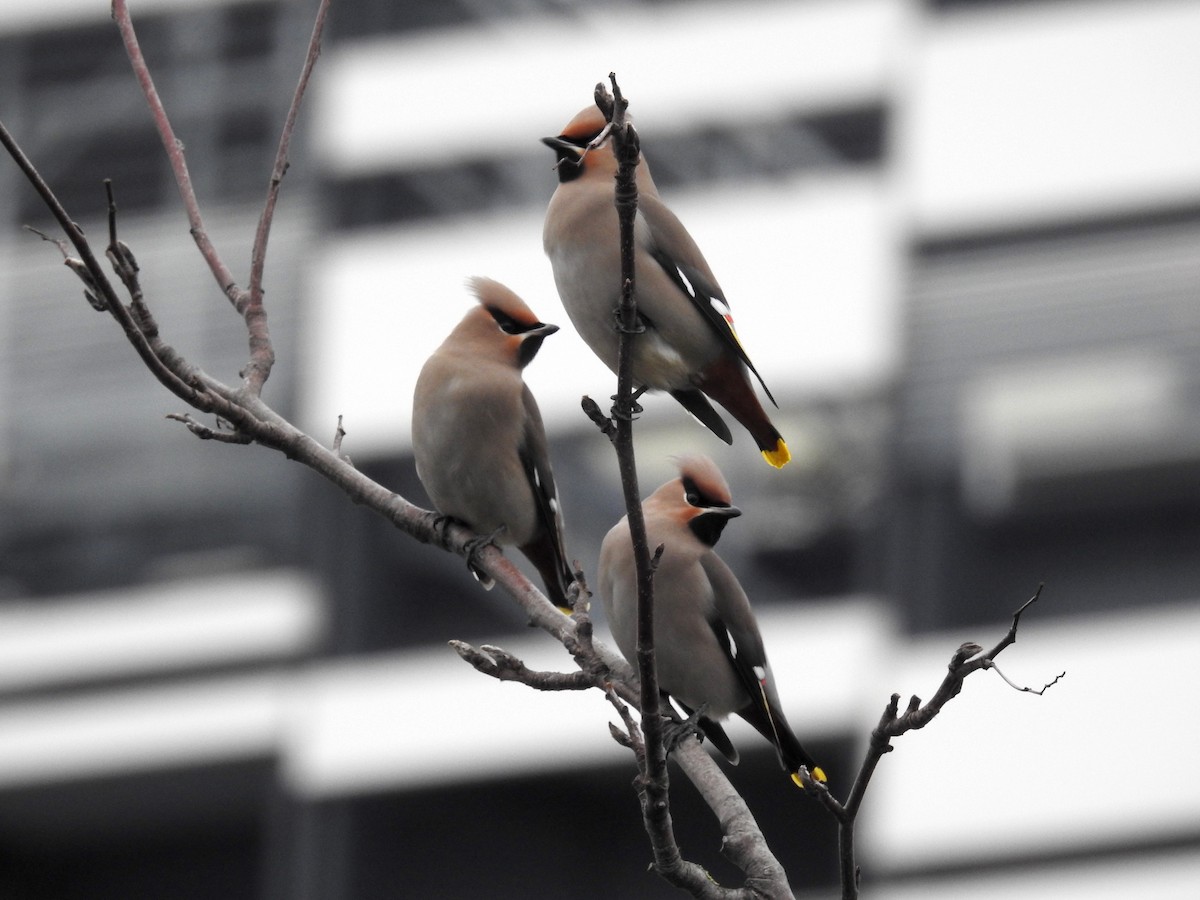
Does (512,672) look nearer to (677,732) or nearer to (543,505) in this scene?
(677,732)

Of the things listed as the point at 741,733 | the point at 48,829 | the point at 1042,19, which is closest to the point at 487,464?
the point at 741,733

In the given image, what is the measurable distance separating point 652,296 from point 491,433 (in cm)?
89

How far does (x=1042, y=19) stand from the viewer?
13.8 metres

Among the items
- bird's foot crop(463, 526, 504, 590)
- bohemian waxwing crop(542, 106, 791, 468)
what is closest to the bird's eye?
bohemian waxwing crop(542, 106, 791, 468)

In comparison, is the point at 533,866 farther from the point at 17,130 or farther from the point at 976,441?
the point at 17,130

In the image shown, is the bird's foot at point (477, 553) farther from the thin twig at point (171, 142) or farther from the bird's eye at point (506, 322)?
the thin twig at point (171, 142)

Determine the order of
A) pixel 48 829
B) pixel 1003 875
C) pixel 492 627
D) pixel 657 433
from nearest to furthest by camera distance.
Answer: pixel 1003 875
pixel 657 433
pixel 492 627
pixel 48 829

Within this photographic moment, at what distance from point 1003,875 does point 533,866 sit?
4106mm

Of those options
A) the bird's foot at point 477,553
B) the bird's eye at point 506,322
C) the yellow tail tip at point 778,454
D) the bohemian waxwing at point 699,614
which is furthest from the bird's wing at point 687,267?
the bird's foot at point 477,553

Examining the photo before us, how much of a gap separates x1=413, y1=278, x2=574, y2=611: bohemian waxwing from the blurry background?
776cm

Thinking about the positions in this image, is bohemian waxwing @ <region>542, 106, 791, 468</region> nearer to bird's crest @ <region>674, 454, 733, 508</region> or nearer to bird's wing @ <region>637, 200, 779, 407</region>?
bird's wing @ <region>637, 200, 779, 407</region>

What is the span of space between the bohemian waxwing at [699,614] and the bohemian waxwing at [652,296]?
290 mm

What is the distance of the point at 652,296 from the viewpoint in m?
4.00

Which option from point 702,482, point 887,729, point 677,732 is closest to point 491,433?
point 702,482
